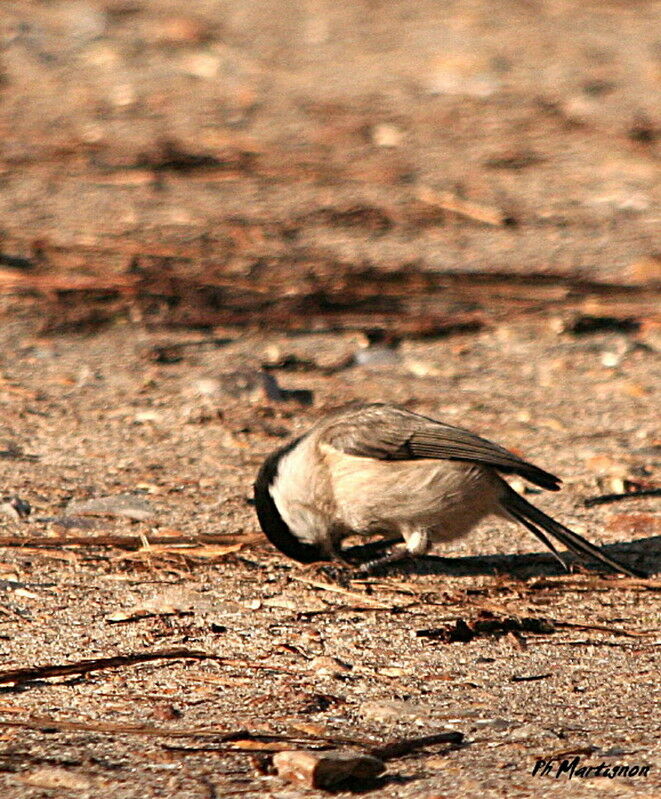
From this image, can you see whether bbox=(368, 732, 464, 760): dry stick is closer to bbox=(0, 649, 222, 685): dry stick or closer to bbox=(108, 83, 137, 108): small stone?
bbox=(0, 649, 222, 685): dry stick

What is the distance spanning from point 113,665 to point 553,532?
1.77 metres

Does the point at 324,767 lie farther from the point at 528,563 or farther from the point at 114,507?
the point at 114,507

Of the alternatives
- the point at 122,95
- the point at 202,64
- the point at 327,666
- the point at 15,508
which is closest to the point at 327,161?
the point at 122,95

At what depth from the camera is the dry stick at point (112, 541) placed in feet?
15.6

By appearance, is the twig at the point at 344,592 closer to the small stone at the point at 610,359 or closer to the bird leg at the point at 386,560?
the bird leg at the point at 386,560

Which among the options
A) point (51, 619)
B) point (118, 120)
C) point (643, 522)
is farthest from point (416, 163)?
point (51, 619)

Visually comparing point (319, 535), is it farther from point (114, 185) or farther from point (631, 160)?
point (631, 160)

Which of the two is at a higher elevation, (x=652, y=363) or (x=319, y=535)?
(x=319, y=535)

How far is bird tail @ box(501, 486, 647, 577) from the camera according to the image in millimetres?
4797

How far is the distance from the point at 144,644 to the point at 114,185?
583cm

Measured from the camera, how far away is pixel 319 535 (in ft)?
16.0

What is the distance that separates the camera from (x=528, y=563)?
5.03 m

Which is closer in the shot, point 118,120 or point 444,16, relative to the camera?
point 118,120
